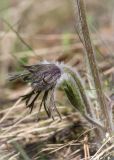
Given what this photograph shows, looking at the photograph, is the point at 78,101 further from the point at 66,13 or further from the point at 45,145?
the point at 66,13

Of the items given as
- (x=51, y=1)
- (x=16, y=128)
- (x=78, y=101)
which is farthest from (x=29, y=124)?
(x=51, y=1)

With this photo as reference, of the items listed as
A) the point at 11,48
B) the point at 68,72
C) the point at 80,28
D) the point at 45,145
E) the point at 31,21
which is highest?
the point at 31,21

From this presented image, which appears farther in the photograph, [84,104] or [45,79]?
[84,104]

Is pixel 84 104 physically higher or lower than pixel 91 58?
lower

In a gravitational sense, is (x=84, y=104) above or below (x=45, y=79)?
below

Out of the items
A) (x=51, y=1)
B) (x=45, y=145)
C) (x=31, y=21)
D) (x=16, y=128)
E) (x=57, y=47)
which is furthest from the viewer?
(x=51, y=1)

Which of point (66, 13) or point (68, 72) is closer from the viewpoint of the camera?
point (68, 72)

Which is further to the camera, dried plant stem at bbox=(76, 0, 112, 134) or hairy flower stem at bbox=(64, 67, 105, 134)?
hairy flower stem at bbox=(64, 67, 105, 134)

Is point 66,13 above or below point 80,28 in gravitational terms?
above

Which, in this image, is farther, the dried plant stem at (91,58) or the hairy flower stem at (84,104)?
the hairy flower stem at (84,104)

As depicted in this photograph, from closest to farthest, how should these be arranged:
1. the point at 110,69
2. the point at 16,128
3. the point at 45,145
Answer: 1. the point at 45,145
2. the point at 16,128
3. the point at 110,69

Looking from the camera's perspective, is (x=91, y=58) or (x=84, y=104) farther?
(x=84, y=104)
